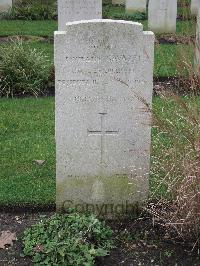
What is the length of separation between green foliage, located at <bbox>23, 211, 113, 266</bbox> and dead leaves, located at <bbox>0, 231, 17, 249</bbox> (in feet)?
0.33

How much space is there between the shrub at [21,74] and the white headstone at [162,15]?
511cm

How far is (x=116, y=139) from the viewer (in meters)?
4.72

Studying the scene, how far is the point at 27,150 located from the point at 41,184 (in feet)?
3.21

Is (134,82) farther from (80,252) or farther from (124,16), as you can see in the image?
(124,16)

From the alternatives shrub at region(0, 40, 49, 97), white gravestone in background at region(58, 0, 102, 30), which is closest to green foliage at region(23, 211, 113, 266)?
shrub at region(0, 40, 49, 97)

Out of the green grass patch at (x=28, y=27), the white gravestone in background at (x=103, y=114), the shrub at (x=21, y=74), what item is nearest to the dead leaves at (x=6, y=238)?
the white gravestone in background at (x=103, y=114)

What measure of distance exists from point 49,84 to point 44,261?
493cm

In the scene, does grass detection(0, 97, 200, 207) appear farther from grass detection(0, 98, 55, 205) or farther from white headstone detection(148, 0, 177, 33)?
white headstone detection(148, 0, 177, 33)

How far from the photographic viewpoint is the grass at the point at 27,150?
5.27 meters

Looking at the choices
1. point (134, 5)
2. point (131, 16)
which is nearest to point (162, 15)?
point (131, 16)

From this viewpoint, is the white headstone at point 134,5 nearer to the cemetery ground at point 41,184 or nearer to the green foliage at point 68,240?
the cemetery ground at point 41,184

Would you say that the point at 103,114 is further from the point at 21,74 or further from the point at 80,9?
the point at 80,9

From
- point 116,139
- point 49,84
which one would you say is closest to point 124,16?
point 49,84

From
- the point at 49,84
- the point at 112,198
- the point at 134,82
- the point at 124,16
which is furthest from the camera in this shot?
the point at 124,16
